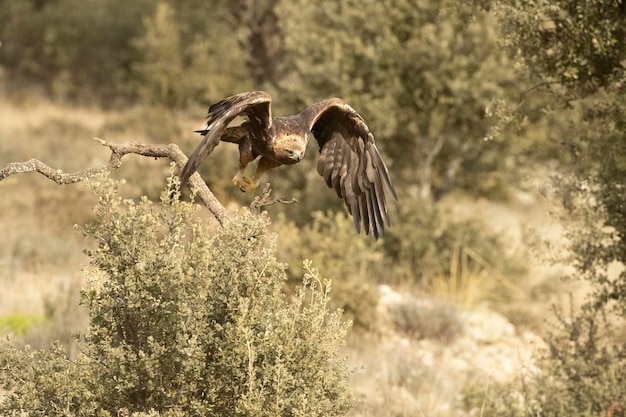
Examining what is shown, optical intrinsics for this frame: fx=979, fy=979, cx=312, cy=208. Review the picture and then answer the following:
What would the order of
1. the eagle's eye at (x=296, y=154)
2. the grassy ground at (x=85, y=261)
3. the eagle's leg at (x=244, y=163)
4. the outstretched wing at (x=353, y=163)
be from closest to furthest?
the eagle's eye at (x=296, y=154)
the eagle's leg at (x=244, y=163)
the outstretched wing at (x=353, y=163)
the grassy ground at (x=85, y=261)

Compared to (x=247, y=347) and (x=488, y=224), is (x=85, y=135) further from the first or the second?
(x=247, y=347)

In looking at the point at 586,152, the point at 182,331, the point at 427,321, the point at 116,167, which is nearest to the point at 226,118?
the point at 116,167

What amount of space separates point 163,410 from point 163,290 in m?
0.55

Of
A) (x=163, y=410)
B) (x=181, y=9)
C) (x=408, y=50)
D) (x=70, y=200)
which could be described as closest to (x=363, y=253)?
(x=408, y=50)

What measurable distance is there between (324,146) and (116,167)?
6.14 ft

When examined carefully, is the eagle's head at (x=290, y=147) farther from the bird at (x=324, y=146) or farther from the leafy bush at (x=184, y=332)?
the leafy bush at (x=184, y=332)

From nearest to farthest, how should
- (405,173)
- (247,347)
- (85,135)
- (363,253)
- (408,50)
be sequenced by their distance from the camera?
(247,347)
(363,253)
(408,50)
(405,173)
(85,135)

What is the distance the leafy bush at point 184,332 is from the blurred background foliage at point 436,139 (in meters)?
2.85

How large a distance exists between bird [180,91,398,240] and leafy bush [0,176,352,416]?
65 centimetres

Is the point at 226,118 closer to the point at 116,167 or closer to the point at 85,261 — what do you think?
the point at 116,167

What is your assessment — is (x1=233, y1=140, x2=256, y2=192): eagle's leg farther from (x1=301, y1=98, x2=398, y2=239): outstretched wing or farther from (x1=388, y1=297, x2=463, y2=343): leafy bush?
(x1=388, y1=297, x2=463, y2=343): leafy bush

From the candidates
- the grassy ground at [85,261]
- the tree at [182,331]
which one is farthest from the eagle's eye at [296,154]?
the grassy ground at [85,261]

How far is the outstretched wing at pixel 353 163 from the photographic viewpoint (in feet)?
19.0

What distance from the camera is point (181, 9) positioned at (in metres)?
23.0
